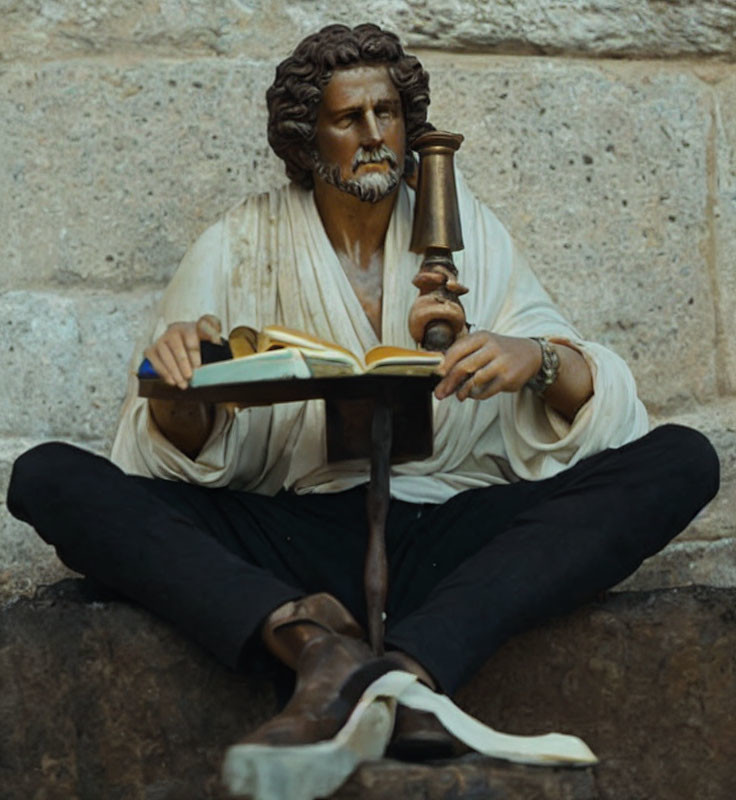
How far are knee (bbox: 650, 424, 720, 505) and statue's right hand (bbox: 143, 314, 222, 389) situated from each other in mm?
799

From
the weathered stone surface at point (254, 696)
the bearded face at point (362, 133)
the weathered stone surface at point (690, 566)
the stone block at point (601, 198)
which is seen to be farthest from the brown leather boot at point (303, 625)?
the stone block at point (601, 198)

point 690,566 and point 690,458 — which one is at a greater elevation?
point 690,458

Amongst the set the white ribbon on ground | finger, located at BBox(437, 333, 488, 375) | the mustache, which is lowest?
the white ribbon on ground

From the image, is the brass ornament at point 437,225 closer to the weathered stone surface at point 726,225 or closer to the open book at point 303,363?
the open book at point 303,363

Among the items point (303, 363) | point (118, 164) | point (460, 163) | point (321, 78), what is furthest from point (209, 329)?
point (460, 163)

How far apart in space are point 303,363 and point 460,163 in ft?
4.96

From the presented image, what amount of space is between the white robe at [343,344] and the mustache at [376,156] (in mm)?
159

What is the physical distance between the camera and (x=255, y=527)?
4.40 m

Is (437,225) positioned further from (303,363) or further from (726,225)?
(726,225)

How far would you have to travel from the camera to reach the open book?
3.89 meters

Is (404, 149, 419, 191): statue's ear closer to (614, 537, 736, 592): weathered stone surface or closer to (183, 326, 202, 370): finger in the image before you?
(183, 326, 202, 370): finger

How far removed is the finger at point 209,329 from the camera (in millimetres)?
4129

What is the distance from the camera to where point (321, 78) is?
4.57 m

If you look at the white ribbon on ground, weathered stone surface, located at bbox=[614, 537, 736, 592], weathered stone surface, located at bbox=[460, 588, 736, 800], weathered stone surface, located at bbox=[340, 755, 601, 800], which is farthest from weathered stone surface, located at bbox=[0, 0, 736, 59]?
weathered stone surface, located at bbox=[340, 755, 601, 800]
